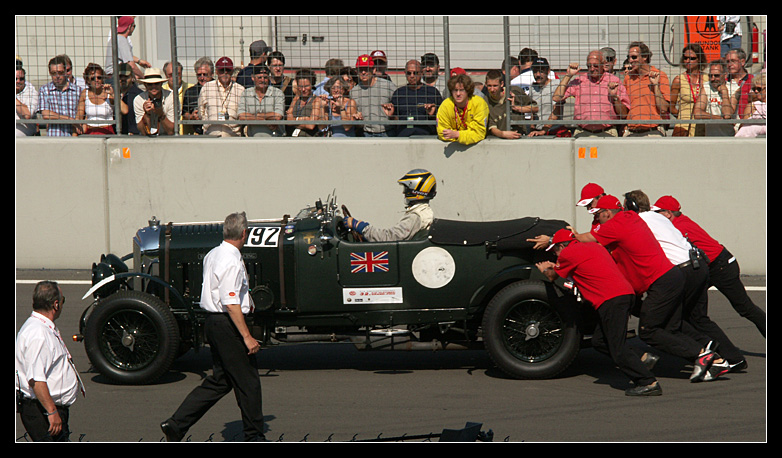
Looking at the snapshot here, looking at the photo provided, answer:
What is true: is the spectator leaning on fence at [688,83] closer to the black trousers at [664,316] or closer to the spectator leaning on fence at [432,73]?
the spectator leaning on fence at [432,73]

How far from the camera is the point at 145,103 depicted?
40.4 feet

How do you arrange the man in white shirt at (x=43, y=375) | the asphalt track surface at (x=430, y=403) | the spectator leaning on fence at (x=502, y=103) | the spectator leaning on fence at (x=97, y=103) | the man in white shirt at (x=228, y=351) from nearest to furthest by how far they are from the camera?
the man in white shirt at (x=43, y=375)
the man in white shirt at (x=228, y=351)
the asphalt track surface at (x=430, y=403)
the spectator leaning on fence at (x=502, y=103)
the spectator leaning on fence at (x=97, y=103)

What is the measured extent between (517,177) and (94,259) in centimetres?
561

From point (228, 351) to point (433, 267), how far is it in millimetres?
2284

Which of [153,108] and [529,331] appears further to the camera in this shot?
[153,108]

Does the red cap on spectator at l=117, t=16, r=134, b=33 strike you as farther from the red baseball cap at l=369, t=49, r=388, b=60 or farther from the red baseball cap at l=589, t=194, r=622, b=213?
the red baseball cap at l=589, t=194, r=622, b=213

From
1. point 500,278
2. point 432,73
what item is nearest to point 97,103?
point 432,73

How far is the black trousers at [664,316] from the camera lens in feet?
25.2

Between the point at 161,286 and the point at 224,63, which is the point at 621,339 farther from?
the point at 224,63

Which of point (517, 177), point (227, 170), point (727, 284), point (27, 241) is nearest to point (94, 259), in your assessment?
point (27, 241)

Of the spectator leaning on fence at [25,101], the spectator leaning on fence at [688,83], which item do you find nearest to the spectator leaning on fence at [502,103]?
the spectator leaning on fence at [688,83]

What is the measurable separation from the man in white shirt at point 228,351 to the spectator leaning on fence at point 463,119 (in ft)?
20.1

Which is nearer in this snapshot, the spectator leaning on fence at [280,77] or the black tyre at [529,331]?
the black tyre at [529,331]

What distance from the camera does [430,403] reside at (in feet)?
23.9
